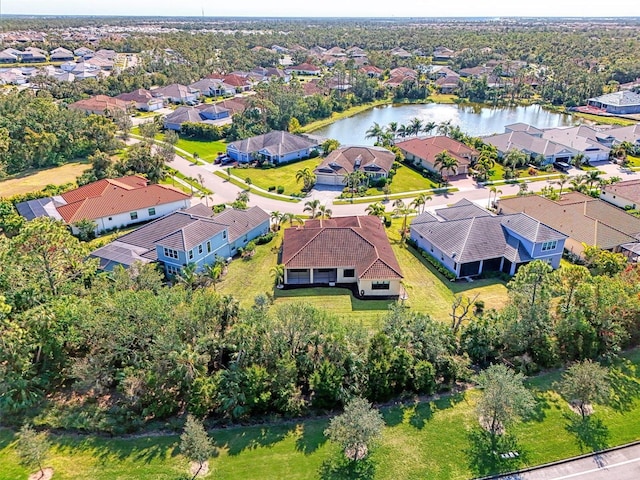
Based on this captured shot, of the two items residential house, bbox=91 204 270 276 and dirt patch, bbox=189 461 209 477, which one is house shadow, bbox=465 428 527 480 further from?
residential house, bbox=91 204 270 276

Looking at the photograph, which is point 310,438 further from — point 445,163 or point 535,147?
point 535,147

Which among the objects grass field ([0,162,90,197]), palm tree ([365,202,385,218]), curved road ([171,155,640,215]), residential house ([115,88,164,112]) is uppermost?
residential house ([115,88,164,112])

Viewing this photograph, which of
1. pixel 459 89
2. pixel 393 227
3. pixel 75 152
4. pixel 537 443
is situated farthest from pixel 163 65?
pixel 537 443

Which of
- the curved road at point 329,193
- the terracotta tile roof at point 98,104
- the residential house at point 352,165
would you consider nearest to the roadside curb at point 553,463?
the curved road at point 329,193

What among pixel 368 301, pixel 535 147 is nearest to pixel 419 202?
pixel 368 301

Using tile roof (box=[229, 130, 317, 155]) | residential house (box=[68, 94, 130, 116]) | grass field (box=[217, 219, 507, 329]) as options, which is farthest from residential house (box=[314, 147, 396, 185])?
residential house (box=[68, 94, 130, 116])

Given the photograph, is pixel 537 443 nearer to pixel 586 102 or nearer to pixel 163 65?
pixel 586 102

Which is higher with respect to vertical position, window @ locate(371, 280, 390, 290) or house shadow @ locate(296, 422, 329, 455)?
window @ locate(371, 280, 390, 290)
